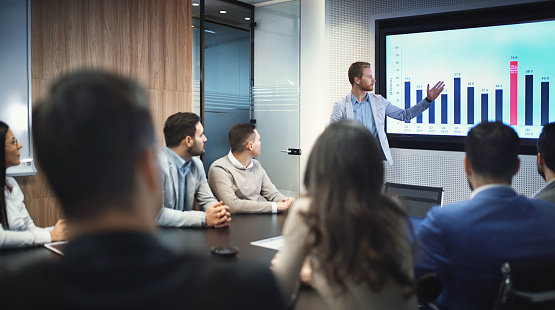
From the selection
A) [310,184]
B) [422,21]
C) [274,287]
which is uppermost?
[422,21]

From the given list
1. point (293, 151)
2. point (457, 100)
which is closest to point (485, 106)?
point (457, 100)

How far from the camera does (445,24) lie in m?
5.27

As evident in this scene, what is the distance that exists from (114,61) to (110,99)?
12.2 feet

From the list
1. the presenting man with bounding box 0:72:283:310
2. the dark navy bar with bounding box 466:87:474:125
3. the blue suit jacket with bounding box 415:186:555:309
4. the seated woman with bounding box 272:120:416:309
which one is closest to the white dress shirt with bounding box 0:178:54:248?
the seated woman with bounding box 272:120:416:309

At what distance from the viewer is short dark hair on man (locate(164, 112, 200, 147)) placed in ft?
10.5

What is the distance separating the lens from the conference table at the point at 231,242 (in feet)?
6.21

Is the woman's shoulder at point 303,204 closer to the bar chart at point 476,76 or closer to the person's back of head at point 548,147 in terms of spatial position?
the person's back of head at point 548,147

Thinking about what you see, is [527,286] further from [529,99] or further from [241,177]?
[529,99]

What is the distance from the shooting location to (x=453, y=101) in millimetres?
5297

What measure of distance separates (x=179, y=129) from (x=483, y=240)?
2.12 meters

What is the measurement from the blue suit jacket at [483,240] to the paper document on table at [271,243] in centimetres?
78

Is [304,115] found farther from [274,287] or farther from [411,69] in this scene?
[274,287]

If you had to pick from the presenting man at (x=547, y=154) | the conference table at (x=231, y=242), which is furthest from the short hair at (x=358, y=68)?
the presenting man at (x=547, y=154)

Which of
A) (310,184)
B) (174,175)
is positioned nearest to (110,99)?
(310,184)
